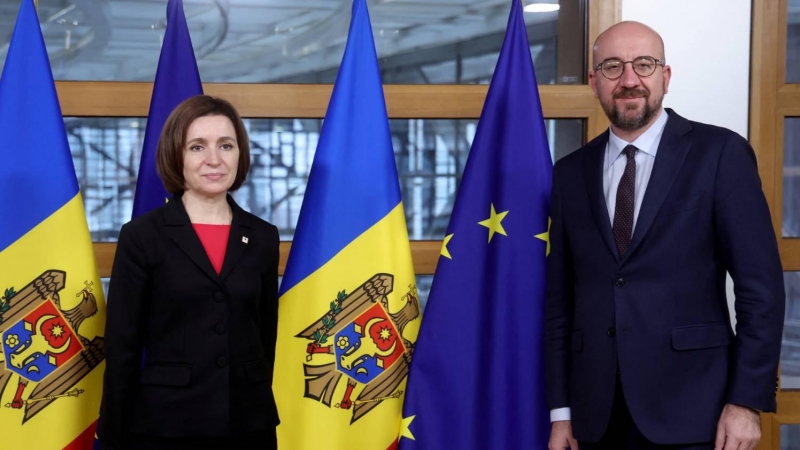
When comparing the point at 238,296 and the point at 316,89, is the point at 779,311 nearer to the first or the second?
the point at 238,296

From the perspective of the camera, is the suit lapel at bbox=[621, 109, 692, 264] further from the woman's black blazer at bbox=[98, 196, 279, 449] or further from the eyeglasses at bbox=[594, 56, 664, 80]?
the woman's black blazer at bbox=[98, 196, 279, 449]

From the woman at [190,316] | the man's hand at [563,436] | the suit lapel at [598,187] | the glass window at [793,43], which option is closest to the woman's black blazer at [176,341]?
the woman at [190,316]

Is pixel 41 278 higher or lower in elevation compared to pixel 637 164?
lower

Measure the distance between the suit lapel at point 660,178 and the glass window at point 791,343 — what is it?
1225 millimetres

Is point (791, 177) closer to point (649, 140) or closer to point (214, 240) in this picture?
point (649, 140)

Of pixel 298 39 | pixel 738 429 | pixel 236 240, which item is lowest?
pixel 738 429

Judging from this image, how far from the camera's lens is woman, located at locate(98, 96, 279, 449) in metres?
1.94

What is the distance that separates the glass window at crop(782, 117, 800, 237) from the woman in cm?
190

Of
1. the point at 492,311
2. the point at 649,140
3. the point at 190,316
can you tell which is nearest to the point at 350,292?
the point at 492,311

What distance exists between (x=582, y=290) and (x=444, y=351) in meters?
0.54

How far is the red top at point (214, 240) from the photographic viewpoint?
6.70 ft

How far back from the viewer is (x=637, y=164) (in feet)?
6.72

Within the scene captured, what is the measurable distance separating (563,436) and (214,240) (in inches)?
39.6

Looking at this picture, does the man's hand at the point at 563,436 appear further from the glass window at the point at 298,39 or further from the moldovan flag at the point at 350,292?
the glass window at the point at 298,39
